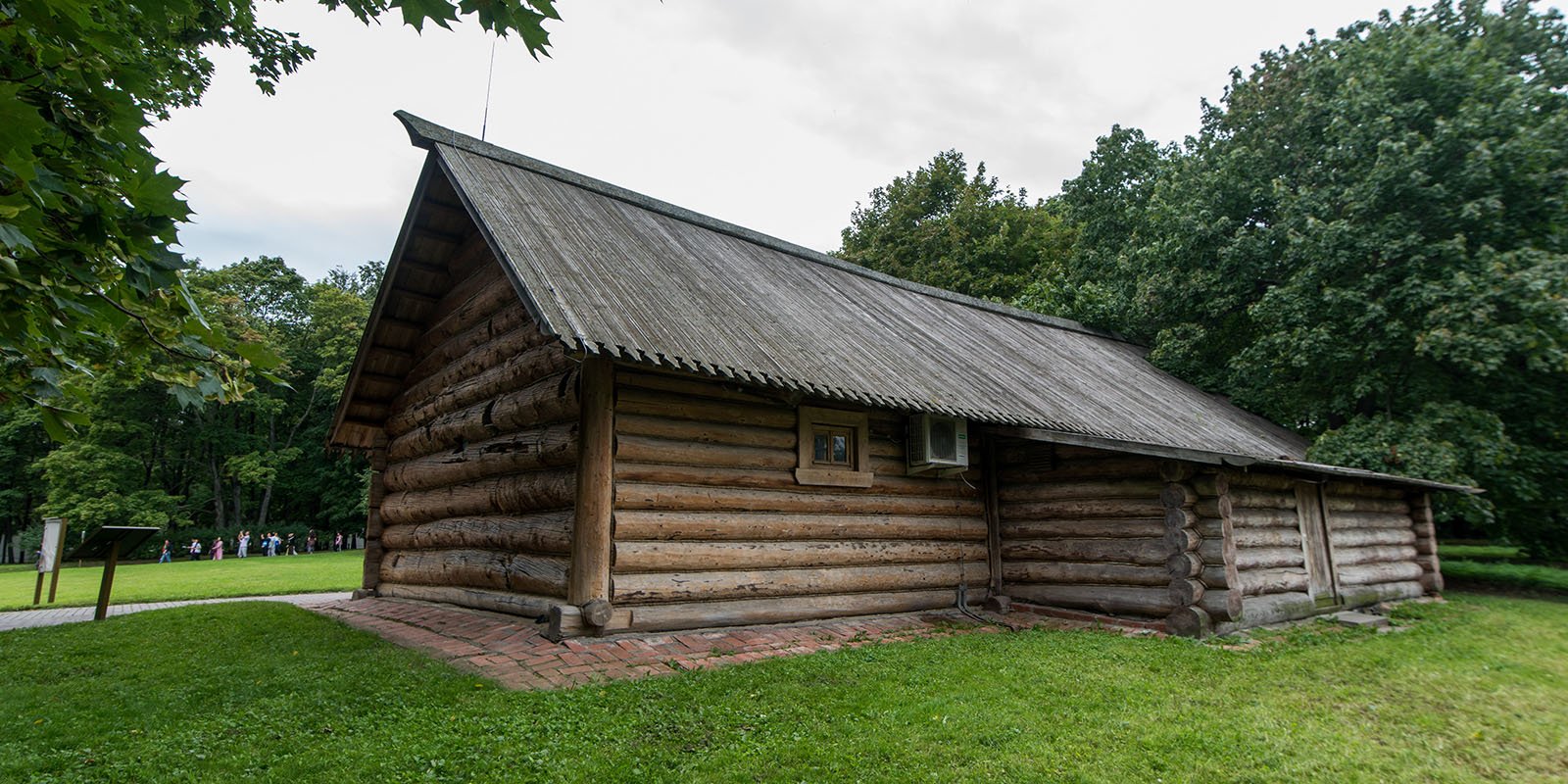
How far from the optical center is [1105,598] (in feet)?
32.7

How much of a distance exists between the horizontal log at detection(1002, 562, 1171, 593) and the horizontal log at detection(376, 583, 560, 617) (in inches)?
255

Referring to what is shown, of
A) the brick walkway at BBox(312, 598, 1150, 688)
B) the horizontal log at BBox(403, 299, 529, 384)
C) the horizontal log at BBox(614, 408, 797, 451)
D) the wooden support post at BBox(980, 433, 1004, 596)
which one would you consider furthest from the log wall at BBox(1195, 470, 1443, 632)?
the horizontal log at BBox(403, 299, 529, 384)

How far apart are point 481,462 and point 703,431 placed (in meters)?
3.03

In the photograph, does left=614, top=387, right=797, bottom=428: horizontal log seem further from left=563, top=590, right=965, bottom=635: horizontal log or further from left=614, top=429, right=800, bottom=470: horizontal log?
left=563, top=590, right=965, bottom=635: horizontal log

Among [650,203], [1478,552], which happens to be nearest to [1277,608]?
[650,203]

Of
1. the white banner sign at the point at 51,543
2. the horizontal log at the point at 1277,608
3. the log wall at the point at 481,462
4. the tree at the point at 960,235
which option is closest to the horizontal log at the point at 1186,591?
the horizontal log at the point at 1277,608

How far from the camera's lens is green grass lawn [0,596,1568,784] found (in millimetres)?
4453

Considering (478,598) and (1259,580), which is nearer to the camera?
(478,598)

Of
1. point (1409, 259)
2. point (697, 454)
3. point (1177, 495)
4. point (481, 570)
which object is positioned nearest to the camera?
point (697, 454)

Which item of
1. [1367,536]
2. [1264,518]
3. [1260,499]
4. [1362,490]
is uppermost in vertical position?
[1362,490]

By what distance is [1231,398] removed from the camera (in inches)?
739

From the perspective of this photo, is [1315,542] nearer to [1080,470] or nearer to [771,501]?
[1080,470]

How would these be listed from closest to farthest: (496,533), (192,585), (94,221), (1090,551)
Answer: (94,221), (496,533), (1090,551), (192,585)

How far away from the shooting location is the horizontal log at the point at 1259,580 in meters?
9.20
